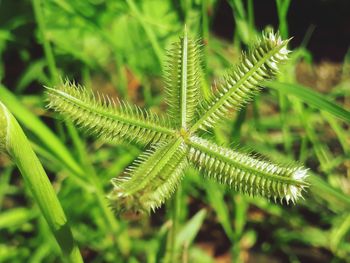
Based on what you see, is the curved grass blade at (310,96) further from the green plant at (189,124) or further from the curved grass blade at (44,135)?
the curved grass blade at (44,135)

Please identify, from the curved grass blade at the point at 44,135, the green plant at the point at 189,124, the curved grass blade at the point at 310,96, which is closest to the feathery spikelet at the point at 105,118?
the green plant at the point at 189,124

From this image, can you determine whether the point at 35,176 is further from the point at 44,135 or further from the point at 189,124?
the point at 44,135

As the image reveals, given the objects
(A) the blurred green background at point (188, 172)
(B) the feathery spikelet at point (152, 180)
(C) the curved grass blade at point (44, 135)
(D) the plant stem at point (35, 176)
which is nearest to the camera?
(B) the feathery spikelet at point (152, 180)

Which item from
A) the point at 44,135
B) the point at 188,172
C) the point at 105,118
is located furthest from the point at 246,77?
the point at 188,172

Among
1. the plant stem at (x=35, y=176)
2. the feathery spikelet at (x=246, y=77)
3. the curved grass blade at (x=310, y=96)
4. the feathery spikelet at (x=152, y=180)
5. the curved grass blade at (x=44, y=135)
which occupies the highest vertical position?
the curved grass blade at (x=310, y=96)

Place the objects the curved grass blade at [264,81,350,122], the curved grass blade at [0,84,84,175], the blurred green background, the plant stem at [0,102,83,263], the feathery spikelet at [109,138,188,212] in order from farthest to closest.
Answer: the blurred green background → the curved grass blade at [0,84,84,175] → the curved grass blade at [264,81,350,122] → the plant stem at [0,102,83,263] → the feathery spikelet at [109,138,188,212]

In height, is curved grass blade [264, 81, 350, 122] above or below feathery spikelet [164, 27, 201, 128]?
above

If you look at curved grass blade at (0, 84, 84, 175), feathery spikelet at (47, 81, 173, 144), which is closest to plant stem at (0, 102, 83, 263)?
feathery spikelet at (47, 81, 173, 144)

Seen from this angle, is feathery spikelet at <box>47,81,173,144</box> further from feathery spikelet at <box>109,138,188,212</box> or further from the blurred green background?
the blurred green background
